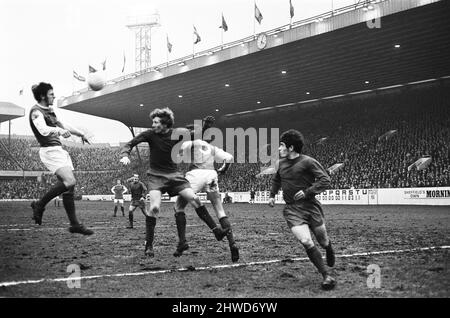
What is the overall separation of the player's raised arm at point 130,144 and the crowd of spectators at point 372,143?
24.9 metres

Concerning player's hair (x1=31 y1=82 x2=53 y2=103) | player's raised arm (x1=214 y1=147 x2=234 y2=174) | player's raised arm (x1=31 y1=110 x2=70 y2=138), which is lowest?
player's raised arm (x1=214 y1=147 x2=234 y2=174)

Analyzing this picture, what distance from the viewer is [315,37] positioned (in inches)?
1152

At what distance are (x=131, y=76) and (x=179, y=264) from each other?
1470 inches

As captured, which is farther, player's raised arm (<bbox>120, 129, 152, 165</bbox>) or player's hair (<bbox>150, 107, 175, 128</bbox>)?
player's hair (<bbox>150, 107, 175, 128</bbox>)

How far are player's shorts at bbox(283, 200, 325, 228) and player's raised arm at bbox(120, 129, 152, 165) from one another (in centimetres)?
230

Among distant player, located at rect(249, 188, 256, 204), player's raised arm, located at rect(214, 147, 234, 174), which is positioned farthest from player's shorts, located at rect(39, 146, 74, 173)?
distant player, located at rect(249, 188, 256, 204)

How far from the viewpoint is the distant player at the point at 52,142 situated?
6941mm

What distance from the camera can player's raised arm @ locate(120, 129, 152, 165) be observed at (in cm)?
673

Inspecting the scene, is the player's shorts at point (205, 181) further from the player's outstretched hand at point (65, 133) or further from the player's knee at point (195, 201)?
the player's outstretched hand at point (65, 133)

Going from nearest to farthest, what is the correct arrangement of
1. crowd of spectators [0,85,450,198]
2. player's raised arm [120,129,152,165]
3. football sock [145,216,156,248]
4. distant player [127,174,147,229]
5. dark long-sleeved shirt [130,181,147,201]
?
player's raised arm [120,129,152,165]
football sock [145,216,156,248]
distant player [127,174,147,229]
dark long-sleeved shirt [130,181,147,201]
crowd of spectators [0,85,450,198]

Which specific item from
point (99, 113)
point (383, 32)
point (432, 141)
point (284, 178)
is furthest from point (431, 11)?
point (99, 113)

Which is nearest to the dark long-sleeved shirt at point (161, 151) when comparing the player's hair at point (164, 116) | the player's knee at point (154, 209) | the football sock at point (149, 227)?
the player's hair at point (164, 116)

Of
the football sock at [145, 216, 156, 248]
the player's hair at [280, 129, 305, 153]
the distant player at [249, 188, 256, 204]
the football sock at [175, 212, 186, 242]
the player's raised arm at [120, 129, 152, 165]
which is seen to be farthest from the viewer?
the distant player at [249, 188, 256, 204]

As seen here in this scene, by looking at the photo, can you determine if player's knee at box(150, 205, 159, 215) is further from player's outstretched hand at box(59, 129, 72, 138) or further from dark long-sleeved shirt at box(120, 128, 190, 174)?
player's outstretched hand at box(59, 129, 72, 138)
